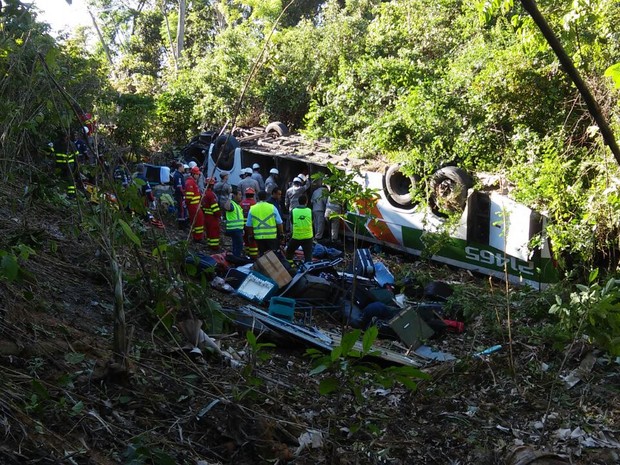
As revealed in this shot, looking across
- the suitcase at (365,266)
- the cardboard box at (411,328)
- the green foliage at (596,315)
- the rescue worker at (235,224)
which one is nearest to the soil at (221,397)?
the green foliage at (596,315)

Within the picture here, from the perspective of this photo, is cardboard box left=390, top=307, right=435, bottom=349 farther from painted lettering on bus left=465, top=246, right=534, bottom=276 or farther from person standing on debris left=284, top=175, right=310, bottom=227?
person standing on debris left=284, top=175, right=310, bottom=227

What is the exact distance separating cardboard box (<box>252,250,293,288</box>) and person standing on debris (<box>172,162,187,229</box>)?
5054 mm

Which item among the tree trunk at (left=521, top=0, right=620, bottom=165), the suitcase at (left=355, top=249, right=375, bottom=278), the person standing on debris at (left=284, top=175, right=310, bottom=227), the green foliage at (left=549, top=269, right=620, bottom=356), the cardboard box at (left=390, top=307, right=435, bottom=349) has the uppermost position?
the tree trunk at (left=521, top=0, right=620, bottom=165)

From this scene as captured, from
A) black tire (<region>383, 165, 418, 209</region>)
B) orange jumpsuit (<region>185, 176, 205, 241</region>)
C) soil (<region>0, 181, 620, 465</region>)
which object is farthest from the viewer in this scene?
orange jumpsuit (<region>185, 176, 205, 241</region>)

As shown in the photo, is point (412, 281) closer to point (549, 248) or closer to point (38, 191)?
point (549, 248)

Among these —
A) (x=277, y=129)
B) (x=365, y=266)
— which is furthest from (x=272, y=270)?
(x=277, y=129)

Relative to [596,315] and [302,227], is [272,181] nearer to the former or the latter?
[302,227]

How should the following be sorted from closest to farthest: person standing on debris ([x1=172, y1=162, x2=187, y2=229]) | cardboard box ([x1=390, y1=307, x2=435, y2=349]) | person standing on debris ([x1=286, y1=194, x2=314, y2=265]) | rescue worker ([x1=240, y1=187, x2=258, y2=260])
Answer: cardboard box ([x1=390, y1=307, x2=435, y2=349]), person standing on debris ([x1=286, y1=194, x2=314, y2=265]), rescue worker ([x1=240, y1=187, x2=258, y2=260]), person standing on debris ([x1=172, y1=162, x2=187, y2=229])

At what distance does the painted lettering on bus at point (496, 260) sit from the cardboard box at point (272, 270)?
10.9ft

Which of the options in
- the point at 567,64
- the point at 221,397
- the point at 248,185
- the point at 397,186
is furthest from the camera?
the point at 248,185

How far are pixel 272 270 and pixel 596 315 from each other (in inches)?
184

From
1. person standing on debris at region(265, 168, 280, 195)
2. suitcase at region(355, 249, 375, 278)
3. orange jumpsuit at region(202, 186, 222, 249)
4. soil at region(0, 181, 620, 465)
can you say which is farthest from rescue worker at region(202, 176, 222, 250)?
soil at region(0, 181, 620, 465)

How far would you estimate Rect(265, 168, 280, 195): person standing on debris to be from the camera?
47.2ft

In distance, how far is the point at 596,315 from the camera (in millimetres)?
5621
